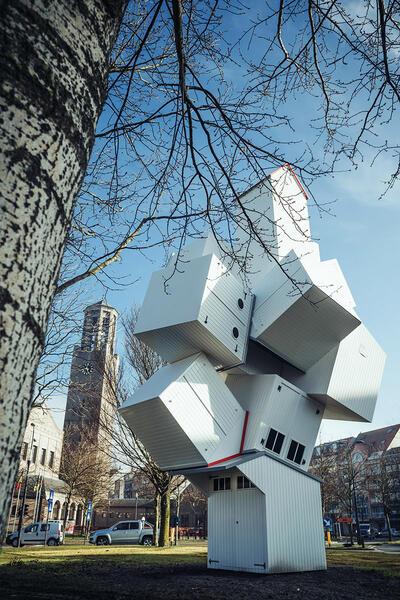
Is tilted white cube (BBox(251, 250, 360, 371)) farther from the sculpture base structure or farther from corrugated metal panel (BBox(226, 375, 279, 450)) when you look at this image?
the sculpture base structure

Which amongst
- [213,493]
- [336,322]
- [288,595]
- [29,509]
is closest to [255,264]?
[336,322]

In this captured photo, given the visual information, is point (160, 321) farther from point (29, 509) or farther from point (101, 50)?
point (29, 509)

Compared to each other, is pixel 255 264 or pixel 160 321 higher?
pixel 255 264

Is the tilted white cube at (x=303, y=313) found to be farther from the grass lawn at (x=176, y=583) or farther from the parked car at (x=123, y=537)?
the parked car at (x=123, y=537)

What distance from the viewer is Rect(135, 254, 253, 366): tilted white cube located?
12867mm

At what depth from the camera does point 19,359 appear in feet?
3.92

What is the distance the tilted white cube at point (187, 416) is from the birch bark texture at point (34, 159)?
36.1ft

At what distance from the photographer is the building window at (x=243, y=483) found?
44.2 feet

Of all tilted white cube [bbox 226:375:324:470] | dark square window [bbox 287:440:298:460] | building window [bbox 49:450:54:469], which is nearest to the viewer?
tilted white cube [bbox 226:375:324:470]

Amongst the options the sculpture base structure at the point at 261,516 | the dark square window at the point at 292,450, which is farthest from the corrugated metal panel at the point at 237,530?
the dark square window at the point at 292,450

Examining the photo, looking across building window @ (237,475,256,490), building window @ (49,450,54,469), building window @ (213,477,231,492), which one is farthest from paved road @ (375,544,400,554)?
building window @ (49,450,54,469)

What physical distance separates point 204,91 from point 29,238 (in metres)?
5.16

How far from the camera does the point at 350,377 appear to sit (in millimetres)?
15273

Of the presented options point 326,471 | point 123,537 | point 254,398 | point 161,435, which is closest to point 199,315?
point 161,435
